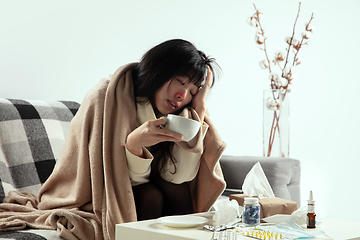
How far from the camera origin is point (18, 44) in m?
1.66

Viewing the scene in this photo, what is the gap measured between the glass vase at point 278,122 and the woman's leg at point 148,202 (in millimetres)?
1203

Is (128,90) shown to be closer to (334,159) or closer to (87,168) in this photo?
(87,168)

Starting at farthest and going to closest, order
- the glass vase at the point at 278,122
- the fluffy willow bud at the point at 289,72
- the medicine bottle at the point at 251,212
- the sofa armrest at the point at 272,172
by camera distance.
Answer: the fluffy willow bud at the point at 289,72, the glass vase at the point at 278,122, the sofa armrest at the point at 272,172, the medicine bottle at the point at 251,212

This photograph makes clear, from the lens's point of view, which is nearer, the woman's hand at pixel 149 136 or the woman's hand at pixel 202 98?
the woman's hand at pixel 149 136

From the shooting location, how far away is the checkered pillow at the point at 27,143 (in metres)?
1.32

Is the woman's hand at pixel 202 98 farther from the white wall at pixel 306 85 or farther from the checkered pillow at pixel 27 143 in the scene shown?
the white wall at pixel 306 85

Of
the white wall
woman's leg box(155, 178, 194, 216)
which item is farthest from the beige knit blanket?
the white wall

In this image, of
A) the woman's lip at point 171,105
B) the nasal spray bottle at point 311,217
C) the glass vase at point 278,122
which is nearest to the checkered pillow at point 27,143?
the woman's lip at point 171,105

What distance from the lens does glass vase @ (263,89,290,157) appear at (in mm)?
2197

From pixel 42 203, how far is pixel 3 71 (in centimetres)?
72

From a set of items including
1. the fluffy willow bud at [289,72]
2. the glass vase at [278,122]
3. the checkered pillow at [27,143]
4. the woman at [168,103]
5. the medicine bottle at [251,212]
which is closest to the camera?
the medicine bottle at [251,212]

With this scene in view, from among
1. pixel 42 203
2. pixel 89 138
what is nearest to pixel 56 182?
pixel 42 203

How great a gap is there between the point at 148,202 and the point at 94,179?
18cm

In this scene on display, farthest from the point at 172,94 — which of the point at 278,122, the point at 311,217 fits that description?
the point at 278,122
